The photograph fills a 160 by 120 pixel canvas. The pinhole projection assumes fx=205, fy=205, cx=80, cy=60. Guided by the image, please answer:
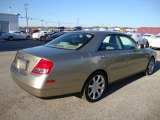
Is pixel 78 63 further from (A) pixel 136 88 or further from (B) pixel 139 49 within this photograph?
(B) pixel 139 49

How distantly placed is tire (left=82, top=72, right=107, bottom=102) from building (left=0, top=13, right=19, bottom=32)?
46204 mm

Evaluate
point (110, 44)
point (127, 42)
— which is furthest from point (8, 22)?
point (110, 44)

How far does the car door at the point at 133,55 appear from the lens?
5.41 meters

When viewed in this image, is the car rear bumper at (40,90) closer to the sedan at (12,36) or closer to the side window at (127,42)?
the side window at (127,42)

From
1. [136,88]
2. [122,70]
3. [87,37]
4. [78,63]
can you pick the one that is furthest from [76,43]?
[136,88]

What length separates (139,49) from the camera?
594 cm

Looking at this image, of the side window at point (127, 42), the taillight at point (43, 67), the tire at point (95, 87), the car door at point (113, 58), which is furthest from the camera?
the side window at point (127, 42)

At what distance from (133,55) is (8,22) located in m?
46.7

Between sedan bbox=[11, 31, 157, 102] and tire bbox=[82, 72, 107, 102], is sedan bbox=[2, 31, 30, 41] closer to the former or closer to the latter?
sedan bbox=[11, 31, 157, 102]

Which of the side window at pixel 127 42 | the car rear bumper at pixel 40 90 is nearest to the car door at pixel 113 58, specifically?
the side window at pixel 127 42

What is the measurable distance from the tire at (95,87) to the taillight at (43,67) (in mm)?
989

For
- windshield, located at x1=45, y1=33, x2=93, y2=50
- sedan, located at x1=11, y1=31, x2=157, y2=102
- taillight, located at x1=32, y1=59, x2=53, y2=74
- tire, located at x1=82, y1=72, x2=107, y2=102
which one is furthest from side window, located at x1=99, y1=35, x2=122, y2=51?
taillight, located at x1=32, y1=59, x2=53, y2=74

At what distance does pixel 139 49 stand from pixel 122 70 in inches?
46.5

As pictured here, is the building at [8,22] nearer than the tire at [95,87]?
No
